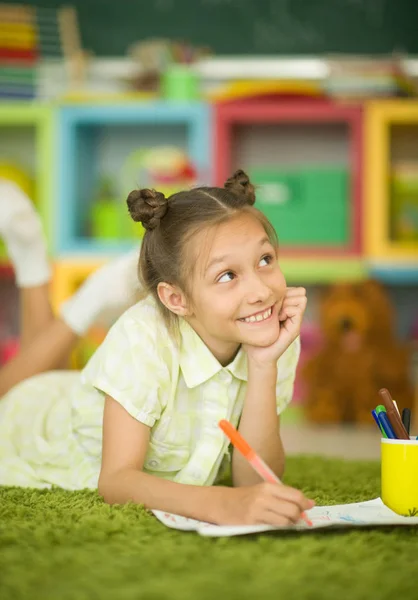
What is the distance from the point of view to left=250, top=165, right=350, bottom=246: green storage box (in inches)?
116

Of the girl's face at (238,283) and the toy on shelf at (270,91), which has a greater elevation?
the toy on shelf at (270,91)

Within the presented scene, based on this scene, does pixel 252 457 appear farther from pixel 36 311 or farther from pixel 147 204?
pixel 36 311

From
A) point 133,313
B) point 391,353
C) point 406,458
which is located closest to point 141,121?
point 391,353

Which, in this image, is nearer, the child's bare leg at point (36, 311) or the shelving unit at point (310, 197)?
the child's bare leg at point (36, 311)

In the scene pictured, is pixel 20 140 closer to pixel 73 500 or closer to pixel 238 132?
pixel 238 132

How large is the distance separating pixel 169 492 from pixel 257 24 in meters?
2.43

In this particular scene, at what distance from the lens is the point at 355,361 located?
109 inches

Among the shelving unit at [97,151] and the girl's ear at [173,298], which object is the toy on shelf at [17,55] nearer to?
the shelving unit at [97,151]

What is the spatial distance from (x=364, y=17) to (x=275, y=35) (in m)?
0.32

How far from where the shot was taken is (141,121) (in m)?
2.99

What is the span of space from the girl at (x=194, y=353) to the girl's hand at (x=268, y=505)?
0.11 metres

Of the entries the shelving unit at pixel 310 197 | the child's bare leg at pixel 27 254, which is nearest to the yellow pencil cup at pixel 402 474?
the child's bare leg at pixel 27 254

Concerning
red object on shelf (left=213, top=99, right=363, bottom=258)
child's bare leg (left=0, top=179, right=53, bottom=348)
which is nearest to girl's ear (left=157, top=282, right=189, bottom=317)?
child's bare leg (left=0, top=179, right=53, bottom=348)

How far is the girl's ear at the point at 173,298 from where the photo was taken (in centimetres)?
114
